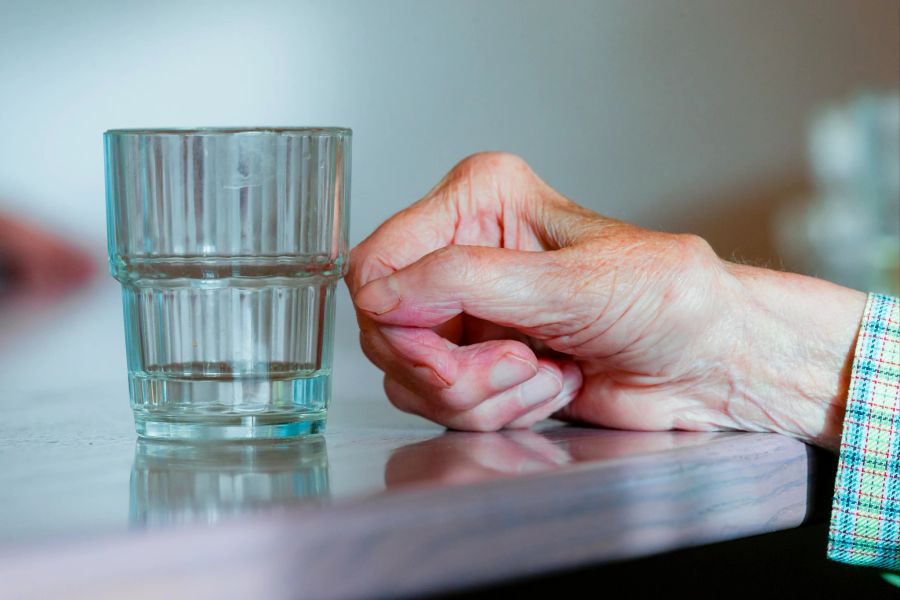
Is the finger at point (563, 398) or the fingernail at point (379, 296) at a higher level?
the fingernail at point (379, 296)

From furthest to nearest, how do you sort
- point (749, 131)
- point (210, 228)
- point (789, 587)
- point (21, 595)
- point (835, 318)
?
point (749, 131)
point (789, 587)
point (835, 318)
point (210, 228)
point (21, 595)

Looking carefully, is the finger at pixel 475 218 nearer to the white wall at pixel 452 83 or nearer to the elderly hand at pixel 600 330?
the elderly hand at pixel 600 330

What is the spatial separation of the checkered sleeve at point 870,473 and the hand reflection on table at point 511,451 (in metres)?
0.07

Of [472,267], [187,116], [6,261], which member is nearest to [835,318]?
[472,267]

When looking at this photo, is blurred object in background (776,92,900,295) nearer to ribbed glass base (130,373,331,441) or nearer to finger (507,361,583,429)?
finger (507,361,583,429)

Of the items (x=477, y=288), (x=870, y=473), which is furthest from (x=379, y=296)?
(x=870, y=473)

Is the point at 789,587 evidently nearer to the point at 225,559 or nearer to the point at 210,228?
the point at 210,228

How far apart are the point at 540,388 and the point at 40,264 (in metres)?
0.90

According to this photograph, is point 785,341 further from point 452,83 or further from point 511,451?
point 452,83

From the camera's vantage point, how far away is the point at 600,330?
62cm

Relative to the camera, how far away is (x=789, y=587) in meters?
1.02

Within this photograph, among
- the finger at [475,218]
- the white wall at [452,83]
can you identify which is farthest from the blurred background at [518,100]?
the finger at [475,218]

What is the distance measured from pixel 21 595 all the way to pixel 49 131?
110cm

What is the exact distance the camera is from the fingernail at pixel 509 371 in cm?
62
